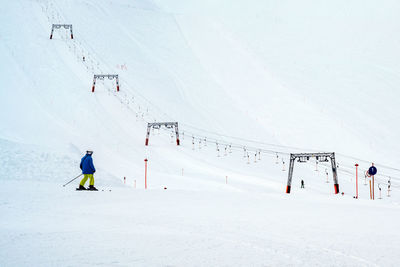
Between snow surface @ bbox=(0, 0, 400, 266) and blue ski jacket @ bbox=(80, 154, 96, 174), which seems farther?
blue ski jacket @ bbox=(80, 154, 96, 174)

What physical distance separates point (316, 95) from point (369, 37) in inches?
810

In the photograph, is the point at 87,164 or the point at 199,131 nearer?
the point at 87,164

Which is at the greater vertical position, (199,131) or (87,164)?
(199,131)

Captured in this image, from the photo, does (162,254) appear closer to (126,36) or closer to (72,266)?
(72,266)

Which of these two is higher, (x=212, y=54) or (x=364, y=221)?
(x=212, y=54)

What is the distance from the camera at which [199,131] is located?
44500 millimetres

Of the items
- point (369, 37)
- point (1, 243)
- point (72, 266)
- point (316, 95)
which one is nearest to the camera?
point (72, 266)

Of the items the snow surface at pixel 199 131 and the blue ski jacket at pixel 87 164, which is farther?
the blue ski jacket at pixel 87 164

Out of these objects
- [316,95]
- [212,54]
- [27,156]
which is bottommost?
[27,156]

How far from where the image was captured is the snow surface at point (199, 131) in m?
7.01

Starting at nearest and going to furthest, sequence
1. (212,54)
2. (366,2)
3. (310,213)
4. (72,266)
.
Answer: (72,266), (310,213), (212,54), (366,2)

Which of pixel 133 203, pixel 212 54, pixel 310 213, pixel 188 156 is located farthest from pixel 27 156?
pixel 212 54

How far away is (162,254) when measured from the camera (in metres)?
6.08

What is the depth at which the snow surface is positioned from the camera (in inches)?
276
